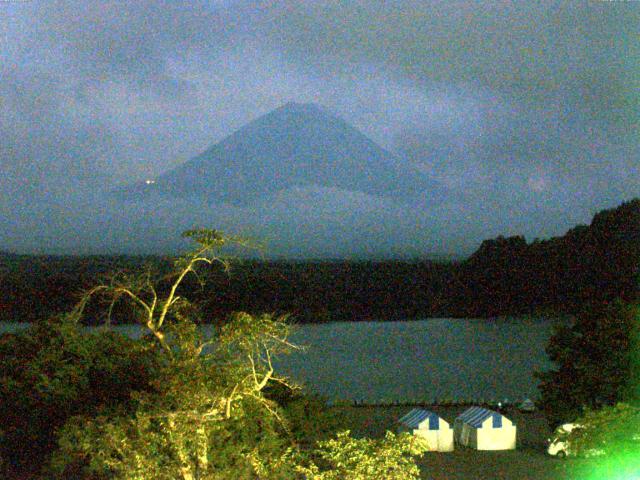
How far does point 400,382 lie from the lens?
37250 mm

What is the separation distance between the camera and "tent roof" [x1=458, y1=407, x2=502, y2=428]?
19125 mm

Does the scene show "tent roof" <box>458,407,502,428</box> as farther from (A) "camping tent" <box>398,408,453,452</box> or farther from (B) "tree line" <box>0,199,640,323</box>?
(B) "tree line" <box>0,199,640,323</box>

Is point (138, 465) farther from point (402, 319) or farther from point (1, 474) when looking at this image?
point (402, 319)

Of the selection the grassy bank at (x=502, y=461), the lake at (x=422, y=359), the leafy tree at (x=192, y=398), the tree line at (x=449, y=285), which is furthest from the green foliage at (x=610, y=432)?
the tree line at (x=449, y=285)

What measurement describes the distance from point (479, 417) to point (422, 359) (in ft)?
83.6

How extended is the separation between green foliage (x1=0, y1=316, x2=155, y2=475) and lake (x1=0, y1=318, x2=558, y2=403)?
13.1 m

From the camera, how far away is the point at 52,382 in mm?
14359

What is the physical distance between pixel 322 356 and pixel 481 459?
1040 inches

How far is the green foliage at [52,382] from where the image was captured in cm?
1409

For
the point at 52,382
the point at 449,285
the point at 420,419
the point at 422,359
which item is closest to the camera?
the point at 52,382

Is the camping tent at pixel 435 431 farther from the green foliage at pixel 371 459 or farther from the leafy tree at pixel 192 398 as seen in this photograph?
the green foliage at pixel 371 459

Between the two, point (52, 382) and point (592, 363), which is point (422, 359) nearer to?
point (592, 363)

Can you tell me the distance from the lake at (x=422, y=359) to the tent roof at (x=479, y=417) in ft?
30.1

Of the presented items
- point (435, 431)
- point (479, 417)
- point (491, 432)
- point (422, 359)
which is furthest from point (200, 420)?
point (422, 359)
